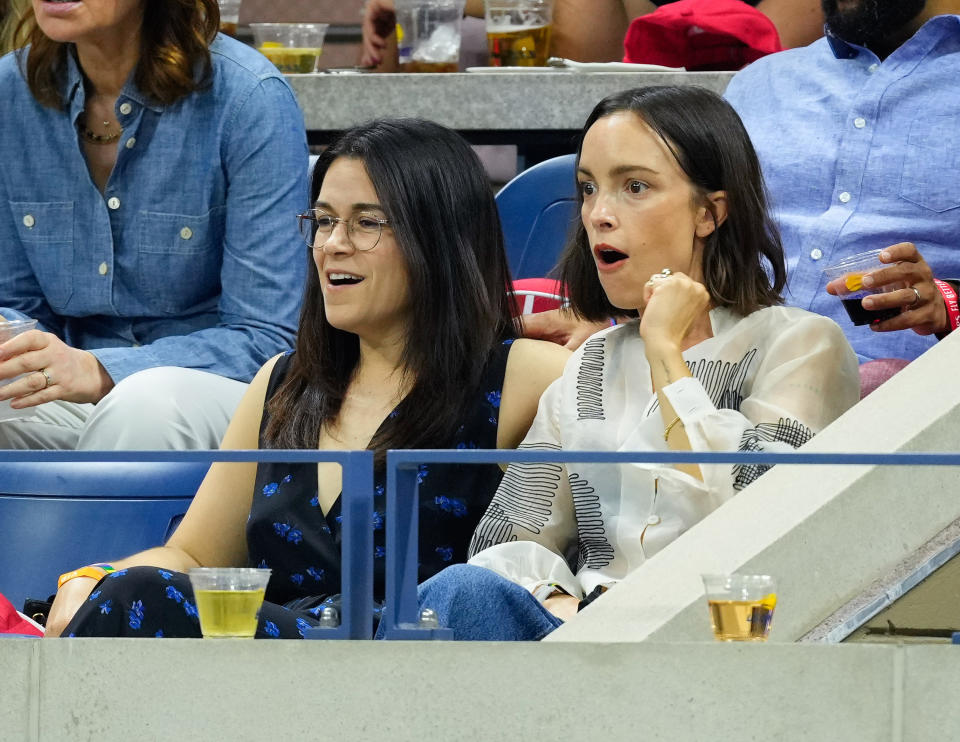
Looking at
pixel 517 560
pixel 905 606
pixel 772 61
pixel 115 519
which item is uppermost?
pixel 772 61

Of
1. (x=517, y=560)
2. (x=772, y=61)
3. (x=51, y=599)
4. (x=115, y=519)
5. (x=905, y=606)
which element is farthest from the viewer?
(x=772, y=61)

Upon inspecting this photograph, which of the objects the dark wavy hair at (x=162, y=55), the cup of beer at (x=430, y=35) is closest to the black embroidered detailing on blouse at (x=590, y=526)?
the dark wavy hair at (x=162, y=55)

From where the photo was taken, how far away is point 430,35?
10.2ft

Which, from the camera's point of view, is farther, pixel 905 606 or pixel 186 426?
pixel 186 426

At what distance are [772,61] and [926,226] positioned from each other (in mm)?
460

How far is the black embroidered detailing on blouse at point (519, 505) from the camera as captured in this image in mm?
1879

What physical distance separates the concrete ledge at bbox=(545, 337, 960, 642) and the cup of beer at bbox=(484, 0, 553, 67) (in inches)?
67.1

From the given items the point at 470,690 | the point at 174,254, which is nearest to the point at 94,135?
the point at 174,254

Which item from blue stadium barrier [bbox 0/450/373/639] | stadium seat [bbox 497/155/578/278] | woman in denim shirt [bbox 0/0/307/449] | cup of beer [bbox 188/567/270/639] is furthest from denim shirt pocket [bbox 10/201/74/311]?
cup of beer [bbox 188/567/270/639]

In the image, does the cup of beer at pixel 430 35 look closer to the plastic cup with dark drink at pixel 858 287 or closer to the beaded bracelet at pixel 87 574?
the plastic cup with dark drink at pixel 858 287

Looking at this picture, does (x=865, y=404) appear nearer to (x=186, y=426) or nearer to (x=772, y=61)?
(x=186, y=426)

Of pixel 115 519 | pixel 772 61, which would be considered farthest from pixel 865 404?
pixel 772 61

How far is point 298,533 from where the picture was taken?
1.99 m

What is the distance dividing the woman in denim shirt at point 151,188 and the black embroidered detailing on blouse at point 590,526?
0.75 meters
